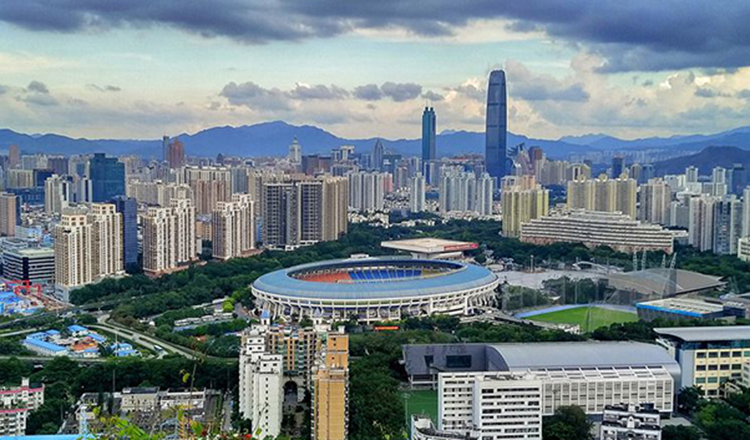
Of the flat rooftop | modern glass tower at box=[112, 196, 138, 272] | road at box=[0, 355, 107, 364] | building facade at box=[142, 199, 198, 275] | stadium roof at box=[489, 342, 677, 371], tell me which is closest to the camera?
stadium roof at box=[489, 342, 677, 371]

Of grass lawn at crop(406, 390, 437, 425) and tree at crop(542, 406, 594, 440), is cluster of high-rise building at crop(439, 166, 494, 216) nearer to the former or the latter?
grass lawn at crop(406, 390, 437, 425)

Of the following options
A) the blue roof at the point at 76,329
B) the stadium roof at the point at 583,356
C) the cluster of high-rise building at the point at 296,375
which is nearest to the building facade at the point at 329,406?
the cluster of high-rise building at the point at 296,375

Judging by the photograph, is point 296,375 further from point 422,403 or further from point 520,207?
point 520,207

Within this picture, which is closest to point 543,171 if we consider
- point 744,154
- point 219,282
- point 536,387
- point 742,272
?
point 744,154

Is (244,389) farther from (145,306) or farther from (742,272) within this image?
(742,272)

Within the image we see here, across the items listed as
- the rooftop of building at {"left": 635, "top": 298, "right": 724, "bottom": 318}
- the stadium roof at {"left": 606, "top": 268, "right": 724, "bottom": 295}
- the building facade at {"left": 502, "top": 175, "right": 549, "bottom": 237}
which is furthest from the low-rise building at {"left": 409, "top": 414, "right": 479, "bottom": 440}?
the building facade at {"left": 502, "top": 175, "right": 549, "bottom": 237}

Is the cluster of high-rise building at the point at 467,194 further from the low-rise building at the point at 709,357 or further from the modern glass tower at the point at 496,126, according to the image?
the low-rise building at the point at 709,357

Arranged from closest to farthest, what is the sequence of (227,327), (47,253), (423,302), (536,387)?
(536,387)
(227,327)
(423,302)
(47,253)
